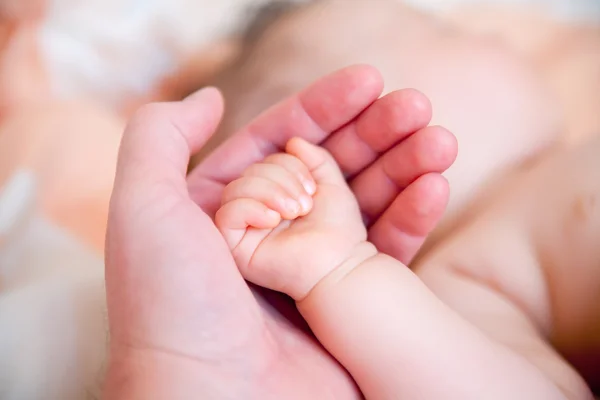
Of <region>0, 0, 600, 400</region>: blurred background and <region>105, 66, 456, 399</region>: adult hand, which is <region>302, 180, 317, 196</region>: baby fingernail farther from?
<region>0, 0, 600, 400</region>: blurred background

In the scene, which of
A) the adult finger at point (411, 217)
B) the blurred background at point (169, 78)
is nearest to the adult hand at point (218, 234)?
the adult finger at point (411, 217)

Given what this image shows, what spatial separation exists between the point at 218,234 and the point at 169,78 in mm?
413

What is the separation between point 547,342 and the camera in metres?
0.57

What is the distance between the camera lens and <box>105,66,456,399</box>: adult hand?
41 centimetres

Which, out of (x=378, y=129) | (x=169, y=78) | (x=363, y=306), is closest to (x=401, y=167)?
(x=378, y=129)

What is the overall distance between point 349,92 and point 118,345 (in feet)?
0.89

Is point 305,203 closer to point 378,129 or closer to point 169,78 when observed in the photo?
point 378,129

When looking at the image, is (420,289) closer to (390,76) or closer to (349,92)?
(349,92)

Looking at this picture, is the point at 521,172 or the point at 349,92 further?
the point at 521,172

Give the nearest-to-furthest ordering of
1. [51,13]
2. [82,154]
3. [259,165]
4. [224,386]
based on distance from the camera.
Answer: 1. [224,386]
2. [259,165]
3. [82,154]
4. [51,13]

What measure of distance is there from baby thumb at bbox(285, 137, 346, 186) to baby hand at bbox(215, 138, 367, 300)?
27 millimetres

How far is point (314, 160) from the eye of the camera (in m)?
0.55

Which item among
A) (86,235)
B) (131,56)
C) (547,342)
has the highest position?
(131,56)

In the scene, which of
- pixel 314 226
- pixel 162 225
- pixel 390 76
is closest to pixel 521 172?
pixel 390 76
